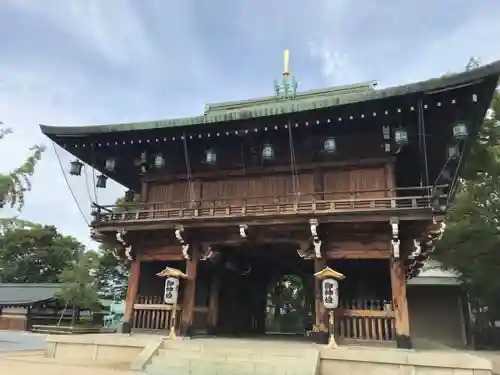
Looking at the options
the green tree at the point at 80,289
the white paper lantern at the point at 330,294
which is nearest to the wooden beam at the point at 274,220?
the white paper lantern at the point at 330,294

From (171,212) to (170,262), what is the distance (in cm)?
244

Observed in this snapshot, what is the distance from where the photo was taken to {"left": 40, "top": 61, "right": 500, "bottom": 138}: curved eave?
10516mm

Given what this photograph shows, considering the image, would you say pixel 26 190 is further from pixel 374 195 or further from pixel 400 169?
pixel 400 169

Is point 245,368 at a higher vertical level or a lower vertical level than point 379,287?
lower

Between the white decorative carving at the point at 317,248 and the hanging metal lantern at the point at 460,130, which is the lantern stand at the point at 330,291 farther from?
the hanging metal lantern at the point at 460,130

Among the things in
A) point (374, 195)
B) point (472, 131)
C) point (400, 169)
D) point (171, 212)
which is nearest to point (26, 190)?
point (171, 212)

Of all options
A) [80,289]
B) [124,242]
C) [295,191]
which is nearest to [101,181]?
[124,242]

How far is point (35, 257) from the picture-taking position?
59.8 metres

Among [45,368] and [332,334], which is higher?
[332,334]

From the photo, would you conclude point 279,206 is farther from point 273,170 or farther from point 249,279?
point 249,279

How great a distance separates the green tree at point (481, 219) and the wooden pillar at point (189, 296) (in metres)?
11.1

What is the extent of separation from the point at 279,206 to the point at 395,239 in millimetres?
3525

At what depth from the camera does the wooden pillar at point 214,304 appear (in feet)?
51.3

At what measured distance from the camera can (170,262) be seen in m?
16.3
